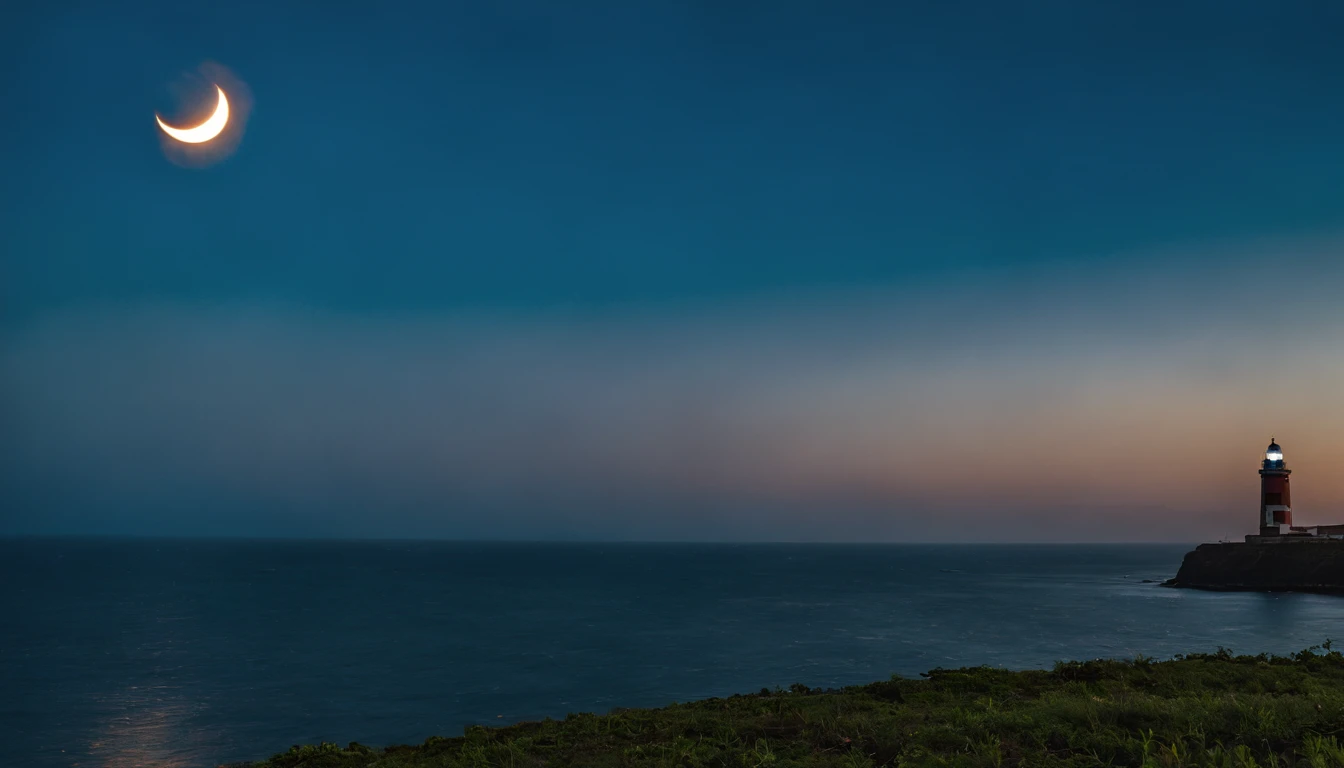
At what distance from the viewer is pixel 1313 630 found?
75.4m

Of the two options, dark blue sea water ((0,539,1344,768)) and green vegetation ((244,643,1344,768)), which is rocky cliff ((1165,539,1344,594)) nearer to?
dark blue sea water ((0,539,1344,768))

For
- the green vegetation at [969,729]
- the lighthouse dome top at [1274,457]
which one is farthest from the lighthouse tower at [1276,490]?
the green vegetation at [969,729]

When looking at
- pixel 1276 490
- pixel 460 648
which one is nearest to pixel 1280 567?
pixel 1276 490

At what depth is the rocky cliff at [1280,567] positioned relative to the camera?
107938 millimetres

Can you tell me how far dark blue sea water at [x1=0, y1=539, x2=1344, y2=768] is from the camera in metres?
47.5

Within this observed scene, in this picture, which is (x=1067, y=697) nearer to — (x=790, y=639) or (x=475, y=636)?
(x=790, y=639)

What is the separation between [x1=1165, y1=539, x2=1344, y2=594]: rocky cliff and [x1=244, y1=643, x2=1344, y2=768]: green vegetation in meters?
113

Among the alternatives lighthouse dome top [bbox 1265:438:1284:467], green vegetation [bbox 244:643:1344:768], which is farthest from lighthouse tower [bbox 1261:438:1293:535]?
green vegetation [bbox 244:643:1344:768]

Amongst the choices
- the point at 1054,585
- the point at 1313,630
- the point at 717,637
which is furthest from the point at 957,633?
the point at 1054,585

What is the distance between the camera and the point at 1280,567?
370ft

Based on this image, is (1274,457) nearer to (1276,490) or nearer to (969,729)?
(1276,490)

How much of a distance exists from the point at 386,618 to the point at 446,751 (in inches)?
3571

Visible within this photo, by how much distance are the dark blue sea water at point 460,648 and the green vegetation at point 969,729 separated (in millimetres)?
29725

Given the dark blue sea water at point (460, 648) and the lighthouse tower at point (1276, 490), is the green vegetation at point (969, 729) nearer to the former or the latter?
the dark blue sea water at point (460, 648)
